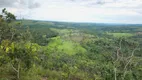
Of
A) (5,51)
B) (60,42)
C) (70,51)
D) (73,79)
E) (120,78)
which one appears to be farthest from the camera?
(60,42)

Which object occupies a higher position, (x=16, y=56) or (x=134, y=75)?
(x=16, y=56)

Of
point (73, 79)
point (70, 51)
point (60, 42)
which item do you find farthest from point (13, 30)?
point (60, 42)

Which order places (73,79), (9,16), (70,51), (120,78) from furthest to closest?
(70,51)
(73,79)
(9,16)
(120,78)

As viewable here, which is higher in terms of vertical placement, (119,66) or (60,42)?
(119,66)

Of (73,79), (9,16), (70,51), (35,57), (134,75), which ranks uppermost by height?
(9,16)

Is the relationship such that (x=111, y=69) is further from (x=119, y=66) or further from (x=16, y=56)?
(x=16, y=56)

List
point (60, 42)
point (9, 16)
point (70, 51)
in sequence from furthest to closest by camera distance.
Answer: point (60, 42)
point (70, 51)
point (9, 16)

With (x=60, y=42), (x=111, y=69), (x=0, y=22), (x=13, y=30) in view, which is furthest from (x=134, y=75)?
(x=60, y=42)

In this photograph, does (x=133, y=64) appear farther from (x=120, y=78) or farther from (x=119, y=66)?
(x=120, y=78)

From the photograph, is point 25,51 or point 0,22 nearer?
point 25,51
